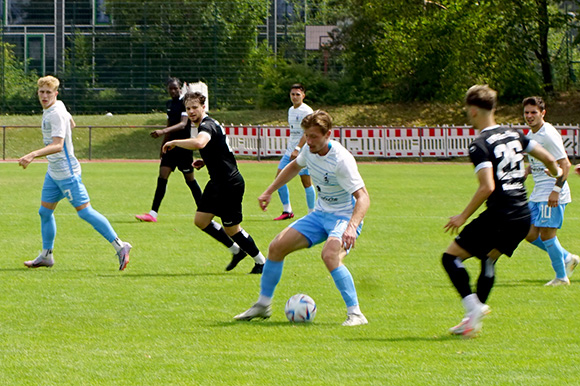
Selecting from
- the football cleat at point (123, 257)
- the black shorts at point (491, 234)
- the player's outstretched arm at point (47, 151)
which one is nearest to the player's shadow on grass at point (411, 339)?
the black shorts at point (491, 234)

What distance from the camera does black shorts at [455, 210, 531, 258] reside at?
595cm

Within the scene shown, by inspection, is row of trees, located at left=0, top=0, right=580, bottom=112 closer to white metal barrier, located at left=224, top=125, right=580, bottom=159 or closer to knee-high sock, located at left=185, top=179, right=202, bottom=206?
white metal barrier, located at left=224, top=125, right=580, bottom=159

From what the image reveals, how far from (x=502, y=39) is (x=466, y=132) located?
641cm

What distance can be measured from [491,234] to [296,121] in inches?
320

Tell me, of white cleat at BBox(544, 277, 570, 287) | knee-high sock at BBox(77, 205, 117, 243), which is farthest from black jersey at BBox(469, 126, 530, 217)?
knee-high sock at BBox(77, 205, 117, 243)

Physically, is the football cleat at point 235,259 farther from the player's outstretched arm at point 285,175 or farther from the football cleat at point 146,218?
the football cleat at point 146,218

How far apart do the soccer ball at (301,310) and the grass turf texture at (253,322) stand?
92 mm

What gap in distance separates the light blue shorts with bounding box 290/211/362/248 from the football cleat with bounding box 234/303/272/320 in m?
0.60

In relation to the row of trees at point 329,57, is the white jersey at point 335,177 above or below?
below

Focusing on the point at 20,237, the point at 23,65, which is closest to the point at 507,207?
the point at 20,237

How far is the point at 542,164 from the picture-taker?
855 cm

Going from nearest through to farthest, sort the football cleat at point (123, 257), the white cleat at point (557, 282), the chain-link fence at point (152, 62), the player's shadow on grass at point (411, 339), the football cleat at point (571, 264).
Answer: the player's shadow on grass at point (411, 339) < the white cleat at point (557, 282) < the football cleat at point (571, 264) < the football cleat at point (123, 257) < the chain-link fence at point (152, 62)

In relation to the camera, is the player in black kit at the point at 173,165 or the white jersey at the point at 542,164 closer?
the white jersey at the point at 542,164

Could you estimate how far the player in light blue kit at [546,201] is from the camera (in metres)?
8.13
